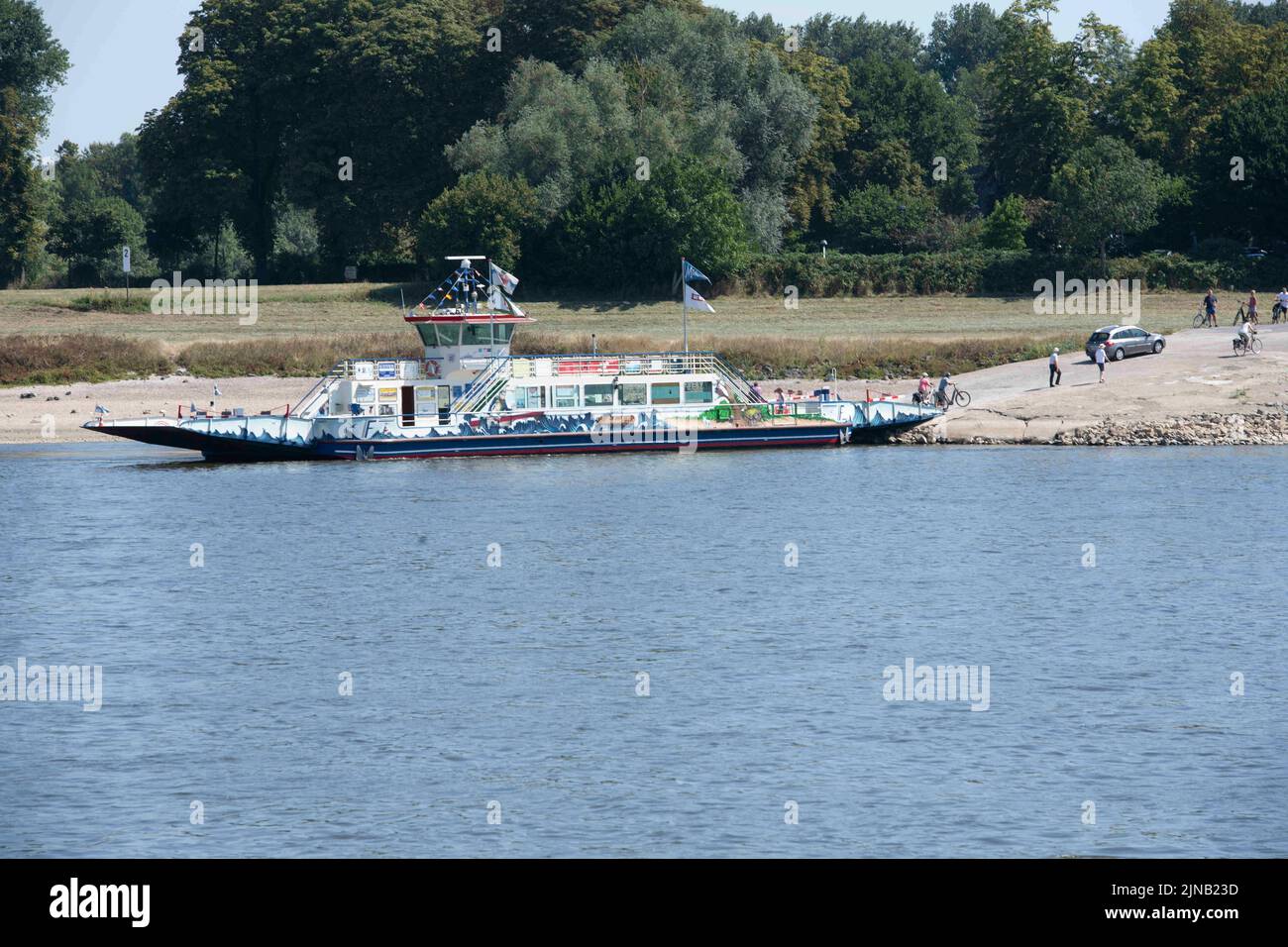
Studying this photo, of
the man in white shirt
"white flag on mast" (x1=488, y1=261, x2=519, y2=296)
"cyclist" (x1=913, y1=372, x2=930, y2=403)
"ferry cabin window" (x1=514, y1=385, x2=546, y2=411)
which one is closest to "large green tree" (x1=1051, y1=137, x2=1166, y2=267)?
the man in white shirt

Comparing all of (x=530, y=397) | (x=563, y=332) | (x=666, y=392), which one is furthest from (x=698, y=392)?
(x=563, y=332)

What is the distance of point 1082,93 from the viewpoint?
118m

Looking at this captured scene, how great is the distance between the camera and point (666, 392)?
7075cm

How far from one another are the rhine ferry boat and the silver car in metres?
13.3

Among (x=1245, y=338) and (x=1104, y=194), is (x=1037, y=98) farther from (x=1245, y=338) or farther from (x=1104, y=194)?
(x=1245, y=338)

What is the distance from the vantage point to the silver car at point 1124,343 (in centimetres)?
7844

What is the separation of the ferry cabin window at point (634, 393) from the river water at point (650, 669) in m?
10.4

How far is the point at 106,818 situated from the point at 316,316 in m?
76.6

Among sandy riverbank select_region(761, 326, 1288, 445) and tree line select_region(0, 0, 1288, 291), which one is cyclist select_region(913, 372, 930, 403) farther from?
tree line select_region(0, 0, 1288, 291)

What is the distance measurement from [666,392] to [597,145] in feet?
130

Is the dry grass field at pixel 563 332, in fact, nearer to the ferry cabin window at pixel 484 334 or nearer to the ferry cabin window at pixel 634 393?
the ferry cabin window at pixel 634 393

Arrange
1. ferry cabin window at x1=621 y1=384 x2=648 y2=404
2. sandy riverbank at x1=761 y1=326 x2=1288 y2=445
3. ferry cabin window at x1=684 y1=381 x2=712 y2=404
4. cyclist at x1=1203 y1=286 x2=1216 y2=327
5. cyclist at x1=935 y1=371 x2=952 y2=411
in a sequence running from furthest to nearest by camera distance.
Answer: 1. cyclist at x1=1203 y1=286 x2=1216 y2=327
2. cyclist at x1=935 y1=371 x2=952 y2=411
3. sandy riverbank at x1=761 y1=326 x2=1288 y2=445
4. ferry cabin window at x1=684 y1=381 x2=712 y2=404
5. ferry cabin window at x1=621 y1=384 x2=648 y2=404

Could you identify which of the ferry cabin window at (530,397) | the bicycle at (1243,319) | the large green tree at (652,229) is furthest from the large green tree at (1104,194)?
the ferry cabin window at (530,397)

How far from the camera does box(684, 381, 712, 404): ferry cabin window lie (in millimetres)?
70750
